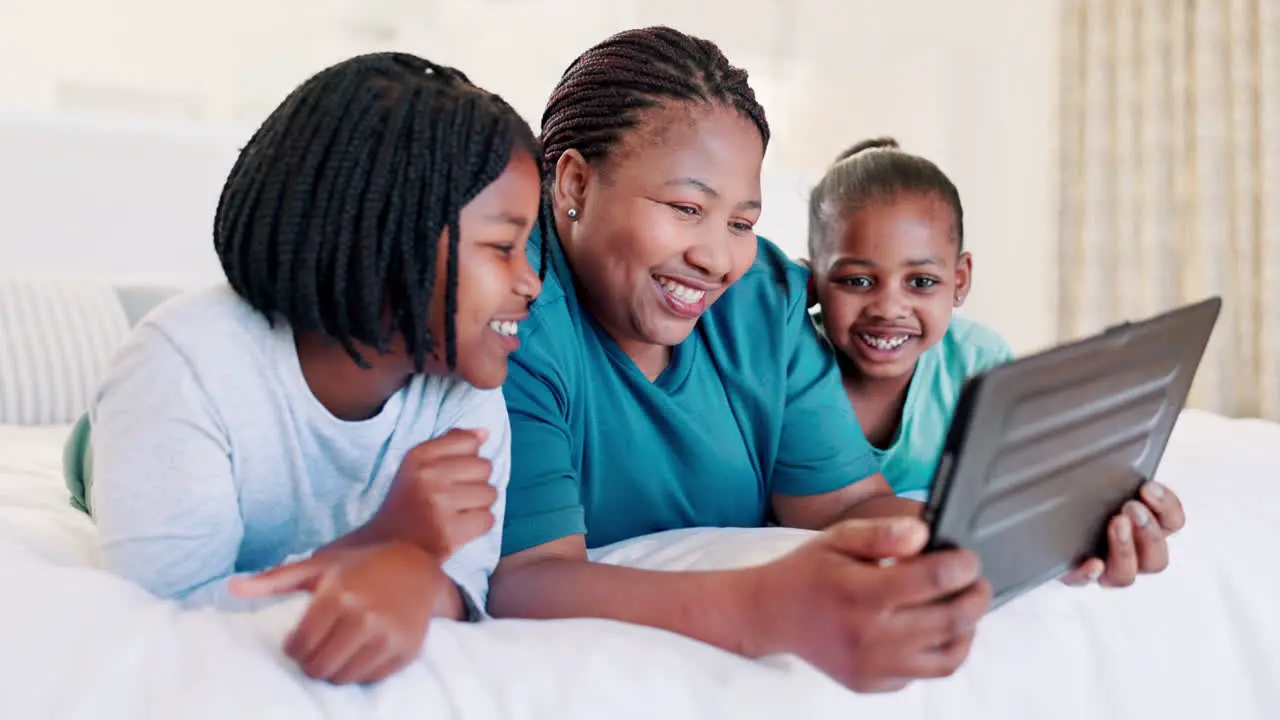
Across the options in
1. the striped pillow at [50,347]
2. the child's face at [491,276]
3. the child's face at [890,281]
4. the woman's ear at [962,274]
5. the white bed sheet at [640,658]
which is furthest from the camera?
the striped pillow at [50,347]

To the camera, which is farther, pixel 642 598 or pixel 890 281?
pixel 890 281

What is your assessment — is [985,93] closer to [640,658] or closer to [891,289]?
[891,289]

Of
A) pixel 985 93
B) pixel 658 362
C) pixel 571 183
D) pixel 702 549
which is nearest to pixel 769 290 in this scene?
pixel 658 362

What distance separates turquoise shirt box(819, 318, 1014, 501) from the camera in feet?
4.55

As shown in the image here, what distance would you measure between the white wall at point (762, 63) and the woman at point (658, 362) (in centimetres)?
180

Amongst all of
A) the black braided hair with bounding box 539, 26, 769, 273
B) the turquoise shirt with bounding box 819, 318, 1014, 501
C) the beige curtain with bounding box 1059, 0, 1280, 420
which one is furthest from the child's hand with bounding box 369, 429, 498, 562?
the beige curtain with bounding box 1059, 0, 1280, 420

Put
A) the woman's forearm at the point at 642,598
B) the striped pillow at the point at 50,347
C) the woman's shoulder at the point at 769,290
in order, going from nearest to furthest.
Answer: the woman's forearm at the point at 642,598
the woman's shoulder at the point at 769,290
the striped pillow at the point at 50,347

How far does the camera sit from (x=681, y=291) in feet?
3.48

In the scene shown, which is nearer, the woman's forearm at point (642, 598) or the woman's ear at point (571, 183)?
the woman's forearm at point (642, 598)

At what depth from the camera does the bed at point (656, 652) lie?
624 millimetres

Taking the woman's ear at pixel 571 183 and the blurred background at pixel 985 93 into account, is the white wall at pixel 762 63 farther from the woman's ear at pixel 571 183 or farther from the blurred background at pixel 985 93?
the woman's ear at pixel 571 183

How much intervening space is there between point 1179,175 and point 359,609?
3.42 m

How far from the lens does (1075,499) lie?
0.80 m

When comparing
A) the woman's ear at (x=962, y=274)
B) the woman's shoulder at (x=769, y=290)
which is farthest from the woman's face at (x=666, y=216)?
the woman's ear at (x=962, y=274)
